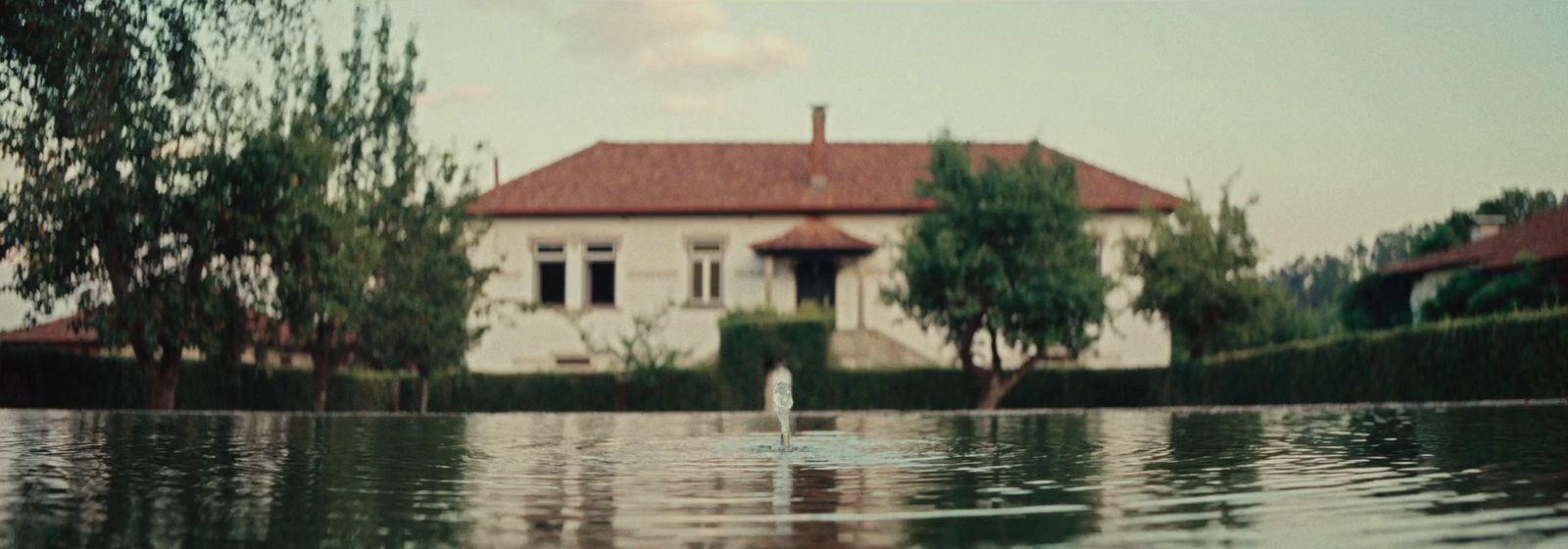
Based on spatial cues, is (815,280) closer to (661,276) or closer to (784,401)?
(661,276)

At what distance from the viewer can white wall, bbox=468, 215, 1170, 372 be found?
51438 millimetres

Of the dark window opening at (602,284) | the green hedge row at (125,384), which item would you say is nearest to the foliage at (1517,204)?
the dark window opening at (602,284)

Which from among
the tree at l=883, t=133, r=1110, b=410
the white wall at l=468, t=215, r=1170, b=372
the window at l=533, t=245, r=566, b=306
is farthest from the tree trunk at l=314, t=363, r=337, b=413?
the window at l=533, t=245, r=566, b=306

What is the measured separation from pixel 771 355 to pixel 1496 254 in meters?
21.0

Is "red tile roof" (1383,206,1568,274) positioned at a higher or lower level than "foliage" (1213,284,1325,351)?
higher

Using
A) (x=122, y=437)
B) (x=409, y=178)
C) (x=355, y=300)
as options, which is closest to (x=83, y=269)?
(x=355, y=300)

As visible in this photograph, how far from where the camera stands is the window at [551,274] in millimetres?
52375

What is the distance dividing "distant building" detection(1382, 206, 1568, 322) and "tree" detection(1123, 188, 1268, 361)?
6.51 m

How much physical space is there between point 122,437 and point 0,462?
17.3 feet

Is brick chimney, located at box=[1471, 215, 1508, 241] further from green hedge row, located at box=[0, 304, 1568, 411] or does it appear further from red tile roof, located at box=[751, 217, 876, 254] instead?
red tile roof, located at box=[751, 217, 876, 254]

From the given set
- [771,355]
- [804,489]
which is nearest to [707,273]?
[771,355]

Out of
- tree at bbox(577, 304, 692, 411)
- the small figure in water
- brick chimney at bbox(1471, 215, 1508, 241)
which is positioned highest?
brick chimney at bbox(1471, 215, 1508, 241)

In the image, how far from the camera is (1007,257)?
3947cm

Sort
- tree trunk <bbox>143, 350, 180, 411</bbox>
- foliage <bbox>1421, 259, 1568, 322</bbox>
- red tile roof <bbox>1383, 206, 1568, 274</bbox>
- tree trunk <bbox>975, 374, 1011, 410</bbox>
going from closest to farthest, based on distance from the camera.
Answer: tree trunk <bbox>143, 350, 180, 411</bbox>, tree trunk <bbox>975, 374, 1011, 410</bbox>, foliage <bbox>1421, 259, 1568, 322</bbox>, red tile roof <bbox>1383, 206, 1568, 274</bbox>
